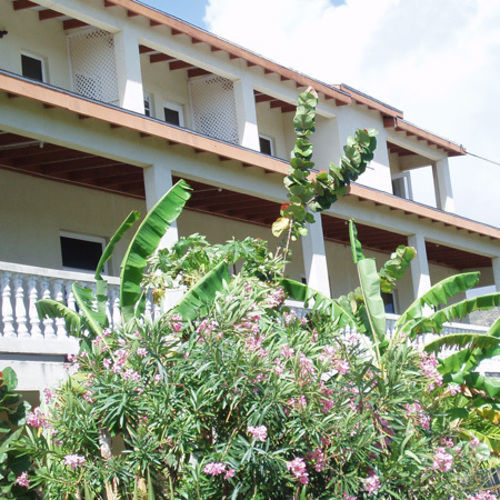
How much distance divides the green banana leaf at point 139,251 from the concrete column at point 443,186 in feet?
43.8

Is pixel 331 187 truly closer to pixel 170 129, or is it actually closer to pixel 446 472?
pixel 170 129

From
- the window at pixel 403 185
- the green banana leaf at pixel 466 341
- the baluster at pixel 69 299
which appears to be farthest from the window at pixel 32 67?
the window at pixel 403 185

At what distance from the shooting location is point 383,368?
27.7 feet

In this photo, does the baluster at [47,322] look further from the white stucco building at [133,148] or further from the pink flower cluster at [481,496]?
the pink flower cluster at [481,496]

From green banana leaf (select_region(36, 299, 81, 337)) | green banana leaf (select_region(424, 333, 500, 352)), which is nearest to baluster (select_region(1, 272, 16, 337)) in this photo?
green banana leaf (select_region(36, 299, 81, 337))

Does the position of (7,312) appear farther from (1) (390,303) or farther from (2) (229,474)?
(1) (390,303)

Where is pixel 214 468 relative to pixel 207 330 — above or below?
below

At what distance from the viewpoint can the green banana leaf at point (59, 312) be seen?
32.6 ft

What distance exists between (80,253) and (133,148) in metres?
2.84

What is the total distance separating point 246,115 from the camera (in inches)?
640

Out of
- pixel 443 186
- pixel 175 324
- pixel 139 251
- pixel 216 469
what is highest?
pixel 443 186

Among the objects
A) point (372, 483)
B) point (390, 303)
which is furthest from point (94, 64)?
point (390, 303)

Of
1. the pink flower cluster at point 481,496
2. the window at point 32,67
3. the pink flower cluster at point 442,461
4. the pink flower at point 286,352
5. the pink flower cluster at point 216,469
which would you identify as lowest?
the pink flower cluster at point 481,496

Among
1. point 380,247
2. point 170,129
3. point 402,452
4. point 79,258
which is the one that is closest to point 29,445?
point 402,452
